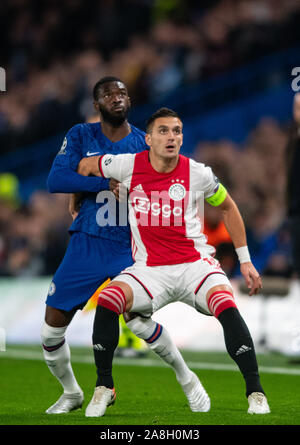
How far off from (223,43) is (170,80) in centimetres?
104

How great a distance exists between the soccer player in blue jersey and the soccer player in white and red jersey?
80 mm

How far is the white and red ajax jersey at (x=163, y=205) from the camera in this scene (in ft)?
17.0

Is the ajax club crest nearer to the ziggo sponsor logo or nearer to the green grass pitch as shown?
the ziggo sponsor logo

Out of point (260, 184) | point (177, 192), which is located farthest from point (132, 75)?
point (177, 192)

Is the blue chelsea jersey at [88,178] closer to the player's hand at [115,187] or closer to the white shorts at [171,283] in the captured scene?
the player's hand at [115,187]

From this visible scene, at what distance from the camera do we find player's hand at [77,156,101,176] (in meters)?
5.30

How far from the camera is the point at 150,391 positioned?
6727 millimetres

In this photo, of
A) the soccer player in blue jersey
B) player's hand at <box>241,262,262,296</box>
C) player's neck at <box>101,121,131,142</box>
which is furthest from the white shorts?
player's neck at <box>101,121,131,142</box>

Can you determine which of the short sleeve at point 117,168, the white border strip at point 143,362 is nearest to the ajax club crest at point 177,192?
→ the short sleeve at point 117,168

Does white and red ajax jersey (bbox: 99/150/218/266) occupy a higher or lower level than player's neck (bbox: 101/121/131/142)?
lower

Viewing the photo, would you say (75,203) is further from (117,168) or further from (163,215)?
(163,215)
